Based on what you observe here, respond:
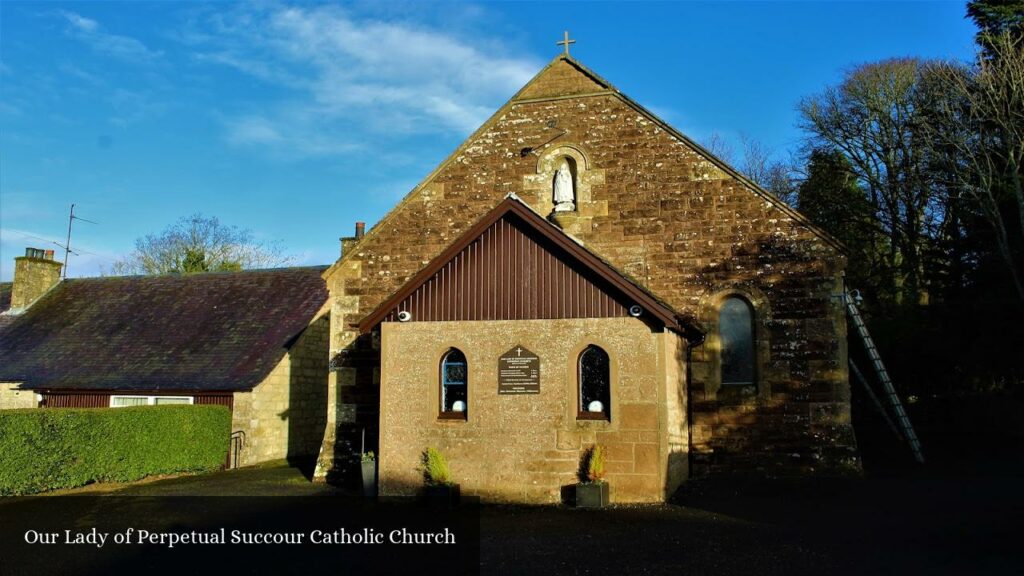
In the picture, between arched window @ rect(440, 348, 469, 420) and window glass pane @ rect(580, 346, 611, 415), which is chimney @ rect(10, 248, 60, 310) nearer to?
arched window @ rect(440, 348, 469, 420)

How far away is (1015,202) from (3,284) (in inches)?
1444

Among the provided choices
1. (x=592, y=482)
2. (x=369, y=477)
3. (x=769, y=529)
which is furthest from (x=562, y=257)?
(x=369, y=477)

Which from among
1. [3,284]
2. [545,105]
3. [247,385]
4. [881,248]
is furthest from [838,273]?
[3,284]

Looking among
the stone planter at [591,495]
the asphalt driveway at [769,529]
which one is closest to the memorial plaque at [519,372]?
the stone planter at [591,495]

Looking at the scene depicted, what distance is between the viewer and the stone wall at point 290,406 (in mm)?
22438

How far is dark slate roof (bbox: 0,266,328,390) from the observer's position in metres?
23.2

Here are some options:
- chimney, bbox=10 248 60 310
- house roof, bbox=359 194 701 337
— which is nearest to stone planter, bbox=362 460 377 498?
house roof, bbox=359 194 701 337

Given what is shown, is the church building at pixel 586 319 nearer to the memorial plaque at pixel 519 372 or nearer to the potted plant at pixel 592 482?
the memorial plaque at pixel 519 372

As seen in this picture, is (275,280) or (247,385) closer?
(247,385)

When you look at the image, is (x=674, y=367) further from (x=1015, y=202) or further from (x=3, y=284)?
(x=3, y=284)

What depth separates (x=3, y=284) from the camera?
3183 cm

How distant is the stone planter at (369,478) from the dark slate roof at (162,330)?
27.0 feet

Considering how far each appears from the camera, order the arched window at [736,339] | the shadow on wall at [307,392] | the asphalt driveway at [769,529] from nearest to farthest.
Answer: the asphalt driveway at [769,529]
the arched window at [736,339]
the shadow on wall at [307,392]

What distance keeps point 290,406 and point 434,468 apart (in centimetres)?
1206
